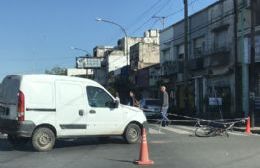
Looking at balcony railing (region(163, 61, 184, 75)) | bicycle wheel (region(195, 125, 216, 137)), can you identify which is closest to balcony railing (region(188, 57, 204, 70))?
balcony railing (region(163, 61, 184, 75))

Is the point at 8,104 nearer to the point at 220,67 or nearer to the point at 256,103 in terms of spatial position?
the point at 256,103

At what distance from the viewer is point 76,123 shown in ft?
55.8

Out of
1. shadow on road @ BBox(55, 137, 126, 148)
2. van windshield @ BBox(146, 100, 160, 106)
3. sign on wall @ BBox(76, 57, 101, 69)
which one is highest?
sign on wall @ BBox(76, 57, 101, 69)

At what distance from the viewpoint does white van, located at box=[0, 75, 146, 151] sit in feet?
53.0

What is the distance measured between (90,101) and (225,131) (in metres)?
6.77

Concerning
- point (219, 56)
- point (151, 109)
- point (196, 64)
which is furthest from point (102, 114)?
point (196, 64)

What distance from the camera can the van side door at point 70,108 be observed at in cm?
1675

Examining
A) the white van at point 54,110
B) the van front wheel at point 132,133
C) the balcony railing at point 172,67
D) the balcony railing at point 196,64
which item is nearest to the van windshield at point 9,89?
the white van at point 54,110

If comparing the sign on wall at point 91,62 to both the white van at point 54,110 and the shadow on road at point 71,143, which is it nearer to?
the shadow on road at point 71,143

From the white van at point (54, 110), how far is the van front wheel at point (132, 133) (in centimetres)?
4

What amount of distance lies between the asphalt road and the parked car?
19.0 metres

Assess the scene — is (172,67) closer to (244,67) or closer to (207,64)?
(207,64)

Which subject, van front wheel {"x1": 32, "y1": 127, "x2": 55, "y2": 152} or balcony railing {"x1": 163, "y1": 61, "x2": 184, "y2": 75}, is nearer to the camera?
van front wheel {"x1": 32, "y1": 127, "x2": 55, "y2": 152}

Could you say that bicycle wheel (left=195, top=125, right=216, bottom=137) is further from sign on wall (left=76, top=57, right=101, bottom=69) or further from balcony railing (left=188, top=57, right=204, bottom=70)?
sign on wall (left=76, top=57, right=101, bottom=69)
